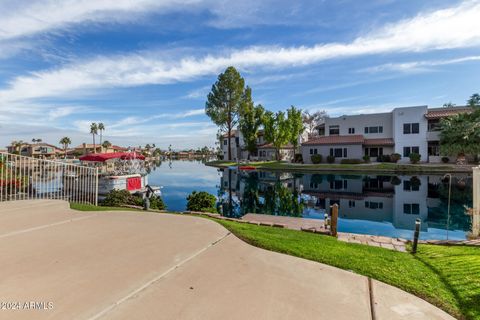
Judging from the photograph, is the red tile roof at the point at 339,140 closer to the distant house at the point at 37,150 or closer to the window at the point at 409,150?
the window at the point at 409,150

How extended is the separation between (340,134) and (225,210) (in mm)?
29177

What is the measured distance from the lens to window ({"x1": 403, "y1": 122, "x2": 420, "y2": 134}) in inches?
1289

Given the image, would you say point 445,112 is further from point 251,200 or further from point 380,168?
point 251,200

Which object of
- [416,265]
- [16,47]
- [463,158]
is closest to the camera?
[416,265]

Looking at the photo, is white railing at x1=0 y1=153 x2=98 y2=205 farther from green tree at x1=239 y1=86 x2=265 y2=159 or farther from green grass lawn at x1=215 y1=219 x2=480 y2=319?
green tree at x1=239 y1=86 x2=265 y2=159

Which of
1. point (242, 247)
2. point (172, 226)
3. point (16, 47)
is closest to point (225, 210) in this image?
point (172, 226)

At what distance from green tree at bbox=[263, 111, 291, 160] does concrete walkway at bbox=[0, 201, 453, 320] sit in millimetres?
34797

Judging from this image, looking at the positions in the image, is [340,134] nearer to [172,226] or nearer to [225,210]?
[225,210]

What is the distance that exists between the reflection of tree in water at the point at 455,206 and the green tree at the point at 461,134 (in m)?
10.3

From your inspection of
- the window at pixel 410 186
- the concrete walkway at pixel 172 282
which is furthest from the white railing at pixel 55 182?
the window at pixel 410 186

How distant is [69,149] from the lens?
282 feet

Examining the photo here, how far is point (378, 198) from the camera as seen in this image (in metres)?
16.1

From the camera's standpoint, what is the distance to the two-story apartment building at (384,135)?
32312 mm

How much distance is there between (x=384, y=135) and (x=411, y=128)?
332 cm
